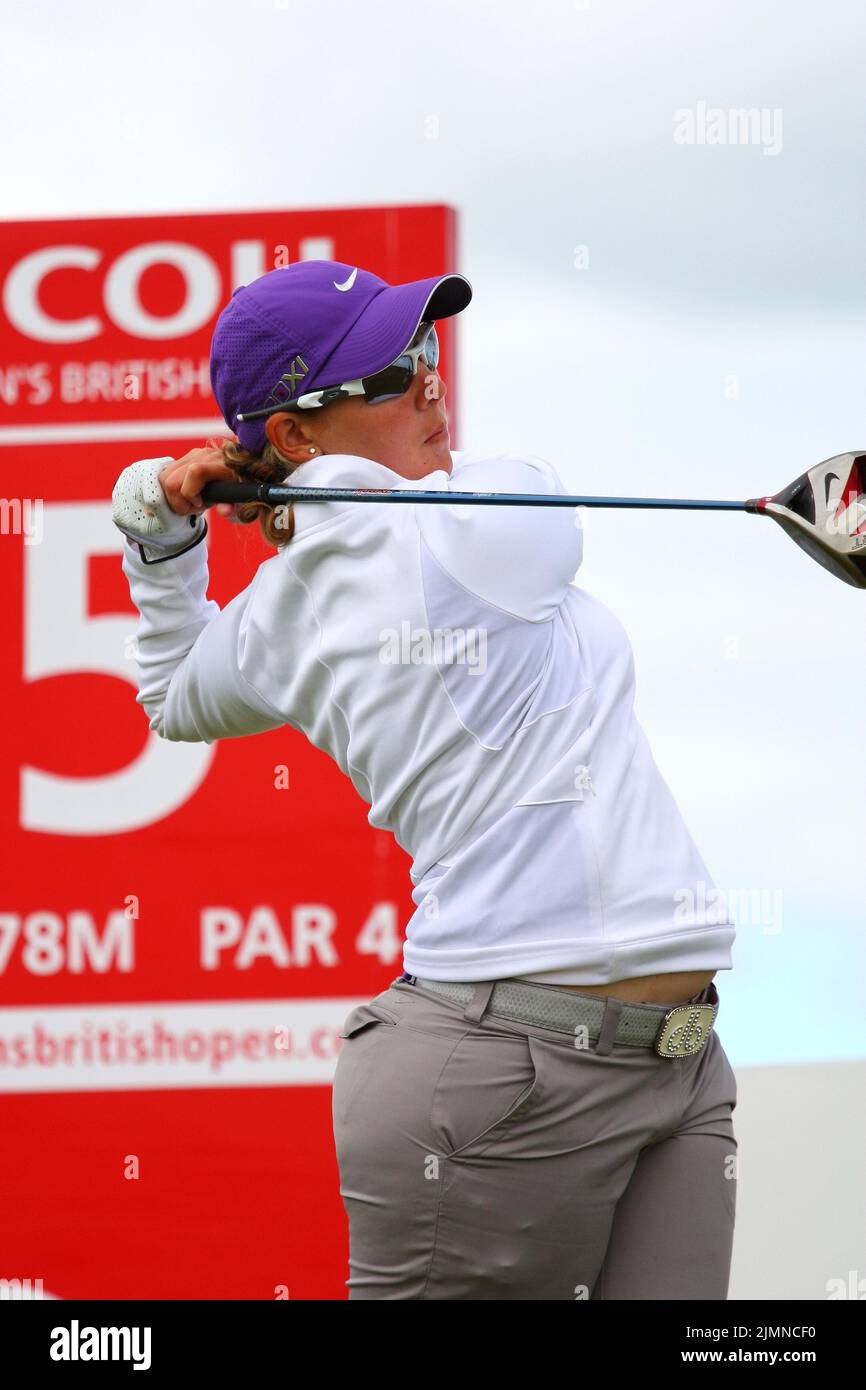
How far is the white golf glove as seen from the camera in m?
1.49

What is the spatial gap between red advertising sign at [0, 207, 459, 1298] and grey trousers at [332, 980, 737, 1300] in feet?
4.85

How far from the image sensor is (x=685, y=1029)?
129cm

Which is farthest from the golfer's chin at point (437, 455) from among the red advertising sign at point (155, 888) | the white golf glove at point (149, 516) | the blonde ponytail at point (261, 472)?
the red advertising sign at point (155, 888)

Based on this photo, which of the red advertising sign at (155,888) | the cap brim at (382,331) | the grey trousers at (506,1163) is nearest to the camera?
the grey trousers at (506,1163)

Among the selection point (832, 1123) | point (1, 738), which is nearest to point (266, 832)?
point (1, 738)

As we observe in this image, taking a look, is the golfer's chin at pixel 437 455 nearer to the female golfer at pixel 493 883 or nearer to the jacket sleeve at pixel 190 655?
the female golfer at pixel 493 883

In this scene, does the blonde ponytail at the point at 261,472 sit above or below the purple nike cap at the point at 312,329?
below

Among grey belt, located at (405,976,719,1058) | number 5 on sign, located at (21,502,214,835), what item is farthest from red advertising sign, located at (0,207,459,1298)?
grey belt, located at (405,976,719,1058)

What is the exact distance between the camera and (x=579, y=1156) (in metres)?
1.27

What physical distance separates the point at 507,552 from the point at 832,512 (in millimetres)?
348

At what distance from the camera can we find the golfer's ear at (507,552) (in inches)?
50.9

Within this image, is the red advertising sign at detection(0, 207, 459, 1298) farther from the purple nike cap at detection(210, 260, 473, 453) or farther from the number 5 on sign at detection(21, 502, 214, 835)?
the purple nike cap at detection(210, 260, 473, 453)

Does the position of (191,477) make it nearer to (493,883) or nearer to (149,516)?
(149,516)

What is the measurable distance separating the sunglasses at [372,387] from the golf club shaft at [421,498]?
0.07m
